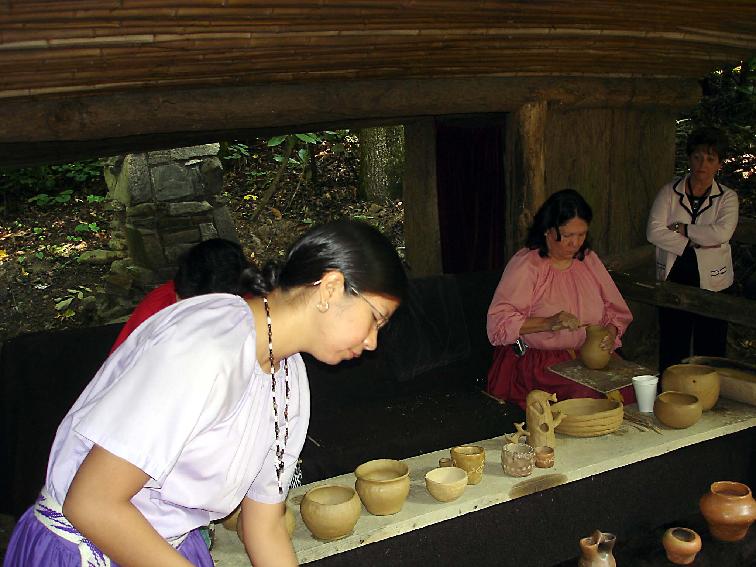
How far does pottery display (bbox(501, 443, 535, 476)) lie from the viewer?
9.86ft

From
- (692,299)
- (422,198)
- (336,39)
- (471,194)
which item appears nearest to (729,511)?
(692,299)

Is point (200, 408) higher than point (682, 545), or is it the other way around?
point (200, 408)

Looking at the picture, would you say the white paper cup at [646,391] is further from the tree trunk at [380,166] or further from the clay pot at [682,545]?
the tree trunk at [380,166]

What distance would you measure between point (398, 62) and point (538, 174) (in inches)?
57.9

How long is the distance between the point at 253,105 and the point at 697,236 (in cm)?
305

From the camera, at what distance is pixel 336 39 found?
3.84 m

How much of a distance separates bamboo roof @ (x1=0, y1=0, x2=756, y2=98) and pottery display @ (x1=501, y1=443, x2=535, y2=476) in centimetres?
209

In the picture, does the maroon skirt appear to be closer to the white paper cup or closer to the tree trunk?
the white paper cup

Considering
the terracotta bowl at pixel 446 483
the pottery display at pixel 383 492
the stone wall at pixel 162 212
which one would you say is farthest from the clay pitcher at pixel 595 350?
the stone wall at pixel 162 212

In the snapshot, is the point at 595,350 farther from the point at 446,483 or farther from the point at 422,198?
the point at 422,198

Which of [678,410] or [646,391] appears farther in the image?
[646,391]

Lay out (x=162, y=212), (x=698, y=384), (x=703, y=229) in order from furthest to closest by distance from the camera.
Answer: (x=162, y=212) < (x=703, y=229) < (x=698, y=384)

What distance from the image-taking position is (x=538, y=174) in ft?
17.6

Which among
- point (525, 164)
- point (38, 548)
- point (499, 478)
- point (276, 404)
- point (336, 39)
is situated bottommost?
point (499, 478)
